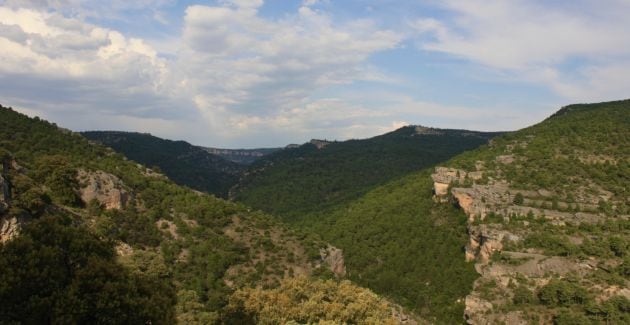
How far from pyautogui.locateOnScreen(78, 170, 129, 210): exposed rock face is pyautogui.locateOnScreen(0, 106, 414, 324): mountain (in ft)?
0.33

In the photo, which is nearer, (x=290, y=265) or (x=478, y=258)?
(x=290, y=265)

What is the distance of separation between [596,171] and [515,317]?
35.3 metres

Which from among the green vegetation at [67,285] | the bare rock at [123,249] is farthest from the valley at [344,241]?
the bare rock at [123,249]

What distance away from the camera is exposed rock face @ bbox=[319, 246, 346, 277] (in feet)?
163

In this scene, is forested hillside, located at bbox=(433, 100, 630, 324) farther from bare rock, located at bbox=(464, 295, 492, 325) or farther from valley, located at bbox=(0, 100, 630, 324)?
valley, located at bbox=(0, 100, 630, 324)

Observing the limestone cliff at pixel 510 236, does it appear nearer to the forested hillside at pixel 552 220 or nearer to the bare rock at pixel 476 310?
the bare rock at pixel 476 310

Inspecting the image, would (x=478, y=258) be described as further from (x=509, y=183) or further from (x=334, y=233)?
(x=334, y=233)

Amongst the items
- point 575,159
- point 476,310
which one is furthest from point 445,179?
point 476,310

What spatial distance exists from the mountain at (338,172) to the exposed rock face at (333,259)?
64725 mm

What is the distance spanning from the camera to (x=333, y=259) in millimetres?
51250

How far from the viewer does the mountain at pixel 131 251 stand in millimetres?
15656

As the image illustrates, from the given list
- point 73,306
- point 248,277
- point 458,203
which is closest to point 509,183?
point 458,203

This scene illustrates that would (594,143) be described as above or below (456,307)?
above

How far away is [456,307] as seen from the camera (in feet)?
194
